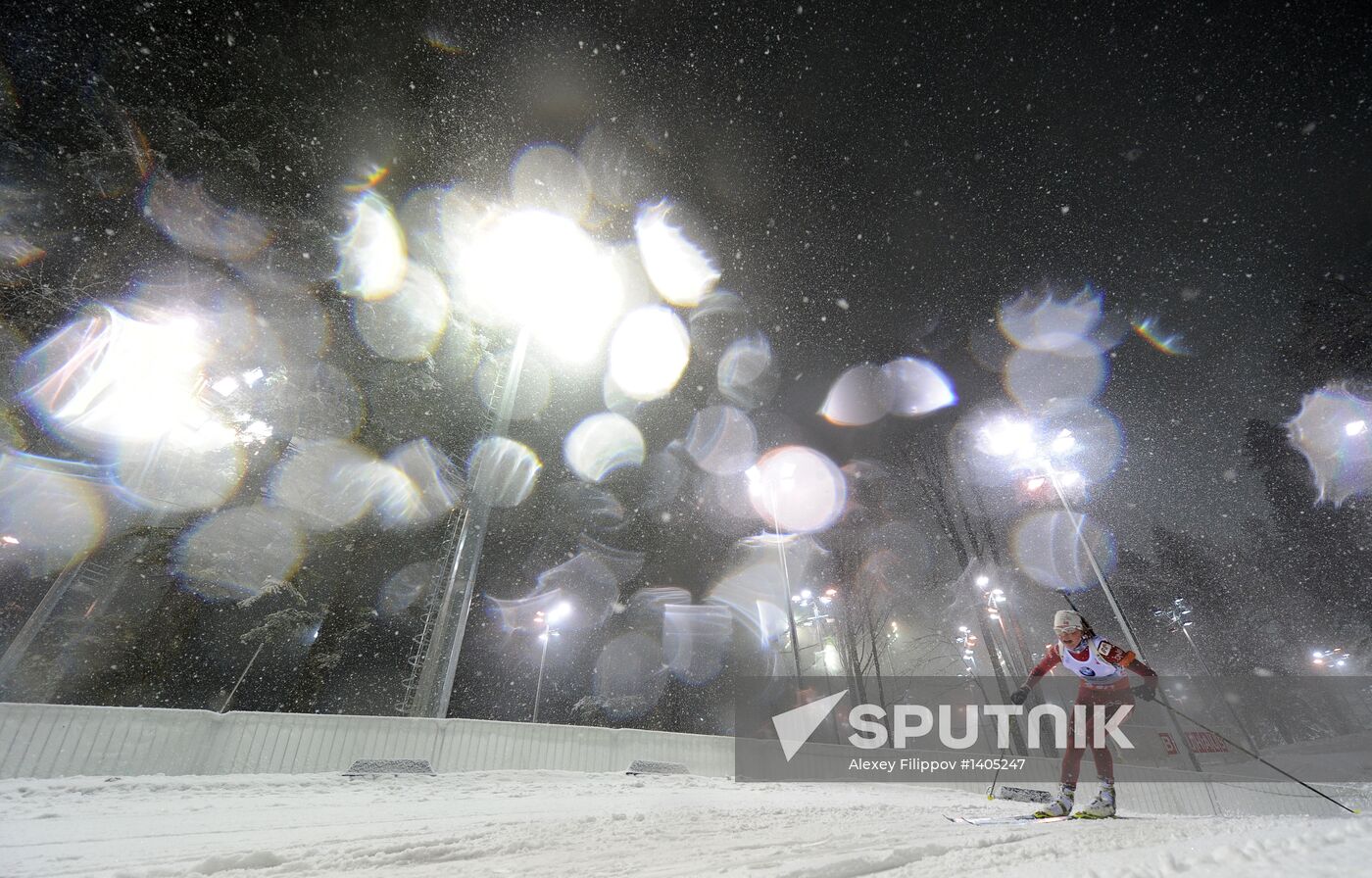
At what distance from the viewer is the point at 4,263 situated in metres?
12.9

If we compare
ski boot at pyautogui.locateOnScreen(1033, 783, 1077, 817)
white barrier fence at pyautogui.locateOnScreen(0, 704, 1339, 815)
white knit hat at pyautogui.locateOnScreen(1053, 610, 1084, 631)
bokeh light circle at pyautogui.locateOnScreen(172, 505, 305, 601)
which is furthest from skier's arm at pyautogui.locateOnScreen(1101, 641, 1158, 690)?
bokeh light circle at pyautogui.locateOnScreen(172, 505, 305, 601)

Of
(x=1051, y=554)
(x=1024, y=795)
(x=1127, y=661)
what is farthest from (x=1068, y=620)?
(x=1051, y=554)

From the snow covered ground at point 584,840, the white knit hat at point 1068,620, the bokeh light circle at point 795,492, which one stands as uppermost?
the bokeh light circle at point 795,492

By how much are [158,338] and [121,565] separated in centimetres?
797

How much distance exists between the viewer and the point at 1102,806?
4.10 m

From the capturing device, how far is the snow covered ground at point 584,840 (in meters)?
1.97

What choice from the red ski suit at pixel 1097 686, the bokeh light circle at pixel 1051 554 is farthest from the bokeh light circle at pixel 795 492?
the red ski suit at pixel 1097 686

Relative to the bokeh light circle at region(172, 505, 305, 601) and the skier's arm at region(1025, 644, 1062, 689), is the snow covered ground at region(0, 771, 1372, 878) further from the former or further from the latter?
the bokeh light circle at region(172, 505, 305, 601)

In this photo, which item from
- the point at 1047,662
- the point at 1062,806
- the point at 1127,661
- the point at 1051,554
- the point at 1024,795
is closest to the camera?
the point at 1062,806

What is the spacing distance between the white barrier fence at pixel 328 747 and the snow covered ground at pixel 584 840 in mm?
1398

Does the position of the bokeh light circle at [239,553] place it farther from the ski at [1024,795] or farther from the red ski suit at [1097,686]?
the red ski suit at [1097,686]

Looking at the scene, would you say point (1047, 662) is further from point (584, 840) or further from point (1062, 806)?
point (584, 840)

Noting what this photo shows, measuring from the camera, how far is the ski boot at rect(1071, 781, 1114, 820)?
4016 mm

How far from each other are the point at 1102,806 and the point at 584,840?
14.0 ft
